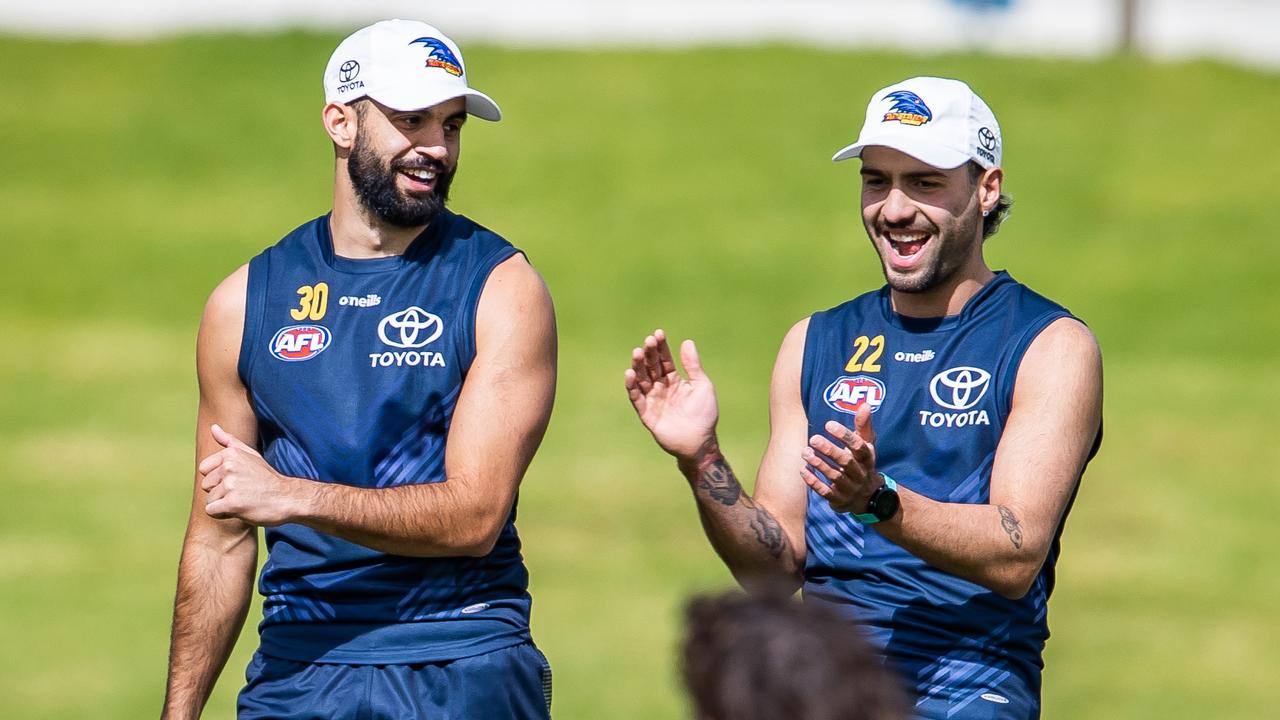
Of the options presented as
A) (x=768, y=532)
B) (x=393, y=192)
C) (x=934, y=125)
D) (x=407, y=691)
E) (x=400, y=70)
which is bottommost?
(x=407, y=691)

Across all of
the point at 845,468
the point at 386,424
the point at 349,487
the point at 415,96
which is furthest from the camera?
the point at 415,96

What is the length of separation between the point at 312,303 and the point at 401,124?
602mm

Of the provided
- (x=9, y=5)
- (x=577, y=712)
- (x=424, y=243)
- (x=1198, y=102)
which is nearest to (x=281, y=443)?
(x=424, y=243)

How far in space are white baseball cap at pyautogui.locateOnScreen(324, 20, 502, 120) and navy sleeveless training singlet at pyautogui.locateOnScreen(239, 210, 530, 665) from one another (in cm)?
45

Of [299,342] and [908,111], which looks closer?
[908,111]

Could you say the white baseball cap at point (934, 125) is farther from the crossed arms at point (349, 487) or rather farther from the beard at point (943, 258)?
the crossed arms at point (349, 487)

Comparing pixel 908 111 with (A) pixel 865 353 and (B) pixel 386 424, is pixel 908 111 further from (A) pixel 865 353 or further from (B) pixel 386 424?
(B) pixel 386 424

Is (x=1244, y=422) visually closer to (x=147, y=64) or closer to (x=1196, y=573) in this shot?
(x=1196, y=573)

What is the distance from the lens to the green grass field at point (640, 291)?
49.4ft

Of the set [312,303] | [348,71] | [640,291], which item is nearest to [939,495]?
[312,303]

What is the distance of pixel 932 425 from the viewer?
5.17 m

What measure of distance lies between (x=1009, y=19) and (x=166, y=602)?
62.2 feet

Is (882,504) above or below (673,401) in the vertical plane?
below

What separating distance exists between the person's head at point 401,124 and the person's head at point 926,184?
3.76ft
